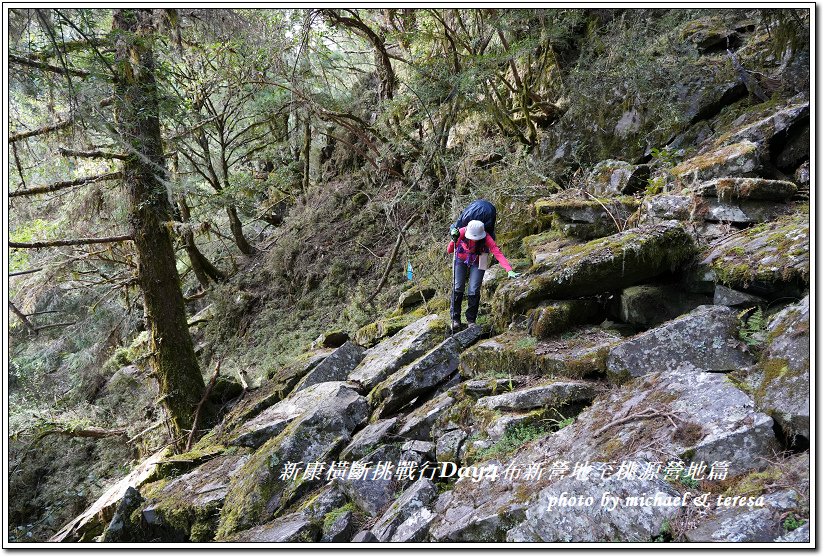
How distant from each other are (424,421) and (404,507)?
49.9 inches

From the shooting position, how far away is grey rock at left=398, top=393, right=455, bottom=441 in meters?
5.32

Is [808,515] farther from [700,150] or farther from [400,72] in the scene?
[400,72]

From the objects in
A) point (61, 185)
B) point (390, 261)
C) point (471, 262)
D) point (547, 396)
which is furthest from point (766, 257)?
point (61, 185)

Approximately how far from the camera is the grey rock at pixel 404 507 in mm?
4051

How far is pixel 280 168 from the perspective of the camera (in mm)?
14094

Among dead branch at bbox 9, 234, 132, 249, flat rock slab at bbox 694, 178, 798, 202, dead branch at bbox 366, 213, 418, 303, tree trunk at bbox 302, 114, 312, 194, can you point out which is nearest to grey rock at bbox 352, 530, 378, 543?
flat rock slab at bbox 694, 178, 798, 202

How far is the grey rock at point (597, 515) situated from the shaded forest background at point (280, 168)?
490cm

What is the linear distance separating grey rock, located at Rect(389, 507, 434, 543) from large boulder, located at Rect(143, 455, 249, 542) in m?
2.42

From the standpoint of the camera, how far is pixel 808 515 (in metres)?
2.88

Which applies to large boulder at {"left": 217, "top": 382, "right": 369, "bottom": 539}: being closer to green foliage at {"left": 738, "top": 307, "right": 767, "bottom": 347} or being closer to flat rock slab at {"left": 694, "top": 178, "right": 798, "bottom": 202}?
green foliage at {"left": 738, "top": 307, "right": 767, "bottom": 347}

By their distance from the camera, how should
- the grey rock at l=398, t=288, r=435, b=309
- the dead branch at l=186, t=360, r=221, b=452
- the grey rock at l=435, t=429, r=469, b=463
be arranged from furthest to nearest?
the grey rock at l=398, t=288, r=435, b=309, the dead branch at l=186, t=360, r=221, b=452, the grey rock at l=435, t=429, r=469, b=463

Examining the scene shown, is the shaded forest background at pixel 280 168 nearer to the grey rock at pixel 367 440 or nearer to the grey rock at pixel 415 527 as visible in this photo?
the grey rock at pixel 367 440

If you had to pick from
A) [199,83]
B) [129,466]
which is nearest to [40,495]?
[129,466]
